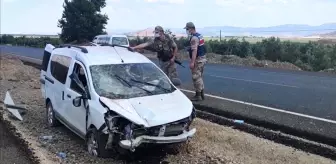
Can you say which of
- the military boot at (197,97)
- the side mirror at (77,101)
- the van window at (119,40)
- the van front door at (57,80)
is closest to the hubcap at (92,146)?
the side mirror at (77,101)

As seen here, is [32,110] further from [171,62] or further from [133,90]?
[133,90]

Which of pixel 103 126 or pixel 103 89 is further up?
pixel 103 89

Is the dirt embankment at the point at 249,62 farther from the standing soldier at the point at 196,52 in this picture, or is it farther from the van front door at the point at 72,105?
the van front door at the point at 72,105

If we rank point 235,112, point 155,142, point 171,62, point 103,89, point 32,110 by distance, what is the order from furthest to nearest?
point 32,110, point 171,62, point 235,112, point 103,89, point 155,142

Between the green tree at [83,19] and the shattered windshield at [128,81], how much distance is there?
43.1m

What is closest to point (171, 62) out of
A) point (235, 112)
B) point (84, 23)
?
point (235, 112)

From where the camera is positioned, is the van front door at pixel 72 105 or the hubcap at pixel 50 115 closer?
the van front door at pixel 72 105

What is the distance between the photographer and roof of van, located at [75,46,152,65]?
7.18m

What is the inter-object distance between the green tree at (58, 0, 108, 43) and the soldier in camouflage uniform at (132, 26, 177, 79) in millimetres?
40765

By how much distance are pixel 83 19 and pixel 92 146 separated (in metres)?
44.4

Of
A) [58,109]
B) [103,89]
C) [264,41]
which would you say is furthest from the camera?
[264,41]

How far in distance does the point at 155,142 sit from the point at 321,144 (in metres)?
2.91

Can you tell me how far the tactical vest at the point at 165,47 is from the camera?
953cm

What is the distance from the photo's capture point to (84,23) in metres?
49.2
